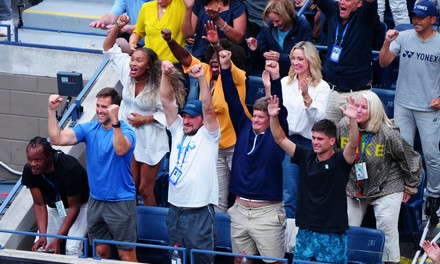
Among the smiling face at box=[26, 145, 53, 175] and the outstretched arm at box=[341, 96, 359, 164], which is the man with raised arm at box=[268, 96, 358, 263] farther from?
the smiling face at box=[26, 145, 53, 175]

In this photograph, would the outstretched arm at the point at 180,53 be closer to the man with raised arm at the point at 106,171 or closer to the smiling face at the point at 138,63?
the smiling face at the point at 138,63

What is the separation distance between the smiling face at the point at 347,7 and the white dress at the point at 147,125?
2041 millimetres

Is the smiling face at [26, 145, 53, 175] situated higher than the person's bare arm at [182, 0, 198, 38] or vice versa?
the person's bare arm at [182, 0, 198, 38]

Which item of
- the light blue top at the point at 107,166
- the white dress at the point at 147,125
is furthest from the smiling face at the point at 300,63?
the light blue top at the point at 107,166

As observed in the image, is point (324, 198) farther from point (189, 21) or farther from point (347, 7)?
point (189, 21)

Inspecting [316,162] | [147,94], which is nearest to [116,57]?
[147,94]

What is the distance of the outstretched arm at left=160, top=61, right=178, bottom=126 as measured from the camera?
902cm

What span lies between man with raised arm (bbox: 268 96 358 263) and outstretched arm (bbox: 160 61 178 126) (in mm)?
1014

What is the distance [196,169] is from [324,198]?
115 cm

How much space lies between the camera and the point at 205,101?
8727 mm

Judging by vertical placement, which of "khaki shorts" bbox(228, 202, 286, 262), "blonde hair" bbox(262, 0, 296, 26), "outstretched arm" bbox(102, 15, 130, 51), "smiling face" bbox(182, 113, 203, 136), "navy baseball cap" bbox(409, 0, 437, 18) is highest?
"navy baseball cap" bbox(409, 0, 437, 18)

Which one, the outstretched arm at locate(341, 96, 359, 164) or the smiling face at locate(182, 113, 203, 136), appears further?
the smiling face at locate(182, 113, 203, 136)

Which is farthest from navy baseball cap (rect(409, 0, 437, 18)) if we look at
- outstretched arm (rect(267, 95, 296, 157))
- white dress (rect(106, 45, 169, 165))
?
white dress (rect(106, 45, 169, 165))

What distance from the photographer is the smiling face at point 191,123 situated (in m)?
8.80
